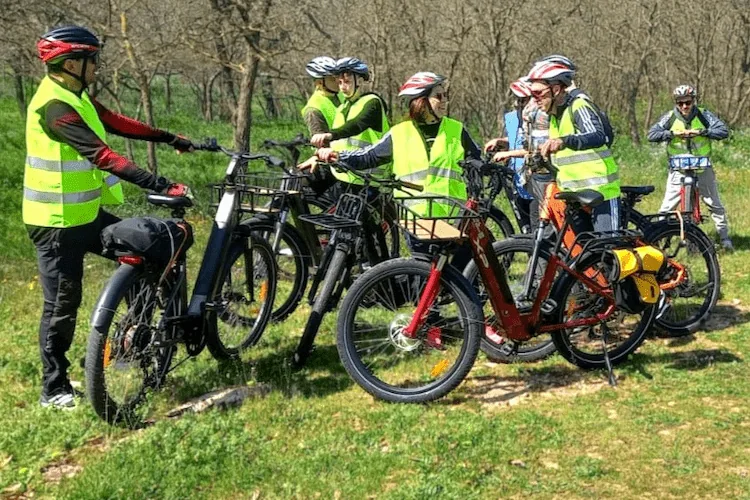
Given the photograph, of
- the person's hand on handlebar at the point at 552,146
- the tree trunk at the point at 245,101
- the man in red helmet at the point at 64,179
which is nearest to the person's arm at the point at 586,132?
the person's hand on handlebar at the point at 552,146

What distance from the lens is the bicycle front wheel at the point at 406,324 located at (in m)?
4.49

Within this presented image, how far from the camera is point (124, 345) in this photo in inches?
171

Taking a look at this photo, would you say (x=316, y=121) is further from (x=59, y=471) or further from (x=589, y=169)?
(x=59, y=471)

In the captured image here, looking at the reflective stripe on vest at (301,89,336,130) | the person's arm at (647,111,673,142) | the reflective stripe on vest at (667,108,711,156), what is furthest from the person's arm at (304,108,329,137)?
the reflective stripe on vest at (667,108,711,156)

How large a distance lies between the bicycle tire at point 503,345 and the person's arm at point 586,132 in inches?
28.3

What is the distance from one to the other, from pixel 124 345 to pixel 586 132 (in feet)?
10.8

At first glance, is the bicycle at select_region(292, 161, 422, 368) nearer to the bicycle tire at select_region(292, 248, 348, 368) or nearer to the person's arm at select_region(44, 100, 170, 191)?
the bicycle tire at select_region(292, 248, 348, 368)

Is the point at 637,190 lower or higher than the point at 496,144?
lower

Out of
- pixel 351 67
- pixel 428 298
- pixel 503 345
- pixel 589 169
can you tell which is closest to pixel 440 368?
pixel 428 298

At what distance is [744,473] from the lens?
381 centimetres

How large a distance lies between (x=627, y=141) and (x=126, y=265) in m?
22.4

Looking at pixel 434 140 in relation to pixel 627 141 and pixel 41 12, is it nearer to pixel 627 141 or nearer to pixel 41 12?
pixel 41 12

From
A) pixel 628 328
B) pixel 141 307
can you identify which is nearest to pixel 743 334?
pixel 628 328

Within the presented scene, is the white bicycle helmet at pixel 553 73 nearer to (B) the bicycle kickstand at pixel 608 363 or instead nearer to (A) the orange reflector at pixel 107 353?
(B) the bicycle kickstand at pixel 608 363
